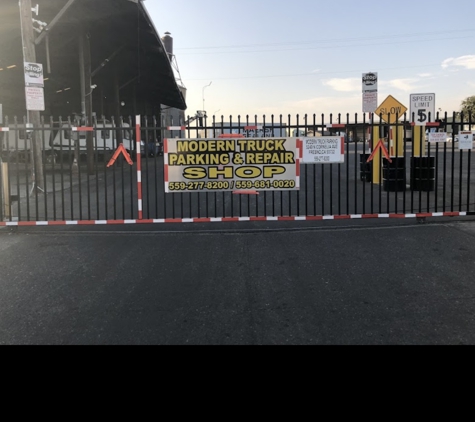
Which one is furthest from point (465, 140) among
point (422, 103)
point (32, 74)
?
point (32, 74)

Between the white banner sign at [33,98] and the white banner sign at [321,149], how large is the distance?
7795 mm

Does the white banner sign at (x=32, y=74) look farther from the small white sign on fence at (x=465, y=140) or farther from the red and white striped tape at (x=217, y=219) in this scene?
the small white sign on fence at (x=465, y=140)

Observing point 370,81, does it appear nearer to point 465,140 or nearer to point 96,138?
point 465,140

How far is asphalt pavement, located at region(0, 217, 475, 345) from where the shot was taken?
13.9 ft

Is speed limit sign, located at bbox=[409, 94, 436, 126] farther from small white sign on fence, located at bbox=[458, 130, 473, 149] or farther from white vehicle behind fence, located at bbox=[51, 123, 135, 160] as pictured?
white vehicle behind fence, located at bbox=[51, 123, 135, 160]

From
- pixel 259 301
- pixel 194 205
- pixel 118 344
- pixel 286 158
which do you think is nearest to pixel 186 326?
pixel 118 344

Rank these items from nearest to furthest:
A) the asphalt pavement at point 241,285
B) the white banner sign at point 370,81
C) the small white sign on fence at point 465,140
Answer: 1. the asphalt pavement at point 241,285
2. the small white sign on fence at point 465,140
3. the white banner sign at point 370,81

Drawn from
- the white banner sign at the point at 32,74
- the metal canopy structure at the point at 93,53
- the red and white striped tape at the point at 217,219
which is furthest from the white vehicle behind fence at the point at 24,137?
the metal canopy structure at the point at 93,53

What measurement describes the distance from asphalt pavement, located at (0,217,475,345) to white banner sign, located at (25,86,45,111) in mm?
4852

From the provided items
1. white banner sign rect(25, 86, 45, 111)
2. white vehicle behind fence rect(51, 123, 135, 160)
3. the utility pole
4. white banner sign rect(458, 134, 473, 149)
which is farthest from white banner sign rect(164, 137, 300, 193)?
the utility pole

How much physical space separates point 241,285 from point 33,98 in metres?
9.27

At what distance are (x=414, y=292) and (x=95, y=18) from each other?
1914 centimetres

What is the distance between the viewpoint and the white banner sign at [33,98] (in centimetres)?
1199

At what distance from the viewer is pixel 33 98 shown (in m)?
12.1
